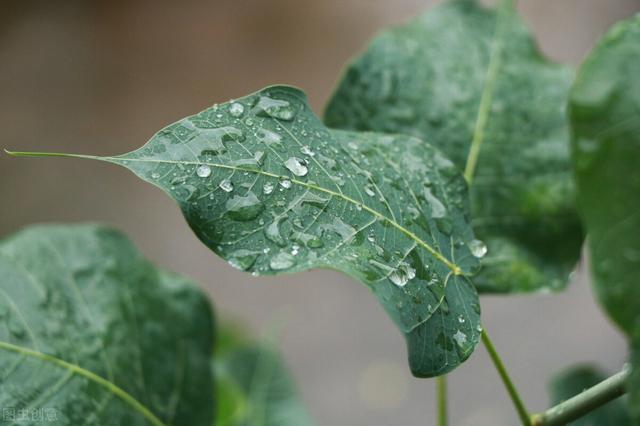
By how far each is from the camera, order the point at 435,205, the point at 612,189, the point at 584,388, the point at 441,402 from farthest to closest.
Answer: the point at 584,388 < the point at 441,402 < the point at 435,205 < the point at 612,189

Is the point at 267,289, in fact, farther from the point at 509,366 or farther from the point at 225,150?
the point at 225,150

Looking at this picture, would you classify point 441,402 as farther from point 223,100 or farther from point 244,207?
point 223,100

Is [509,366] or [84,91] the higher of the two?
[84,91]

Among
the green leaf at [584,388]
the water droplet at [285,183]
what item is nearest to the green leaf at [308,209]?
the water droplet at [285,183]

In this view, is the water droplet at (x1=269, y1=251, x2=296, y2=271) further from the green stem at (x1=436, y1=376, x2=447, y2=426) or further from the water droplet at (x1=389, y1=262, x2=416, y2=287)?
the green stem at (x1=436, y1=376, x2=447, y2=426)

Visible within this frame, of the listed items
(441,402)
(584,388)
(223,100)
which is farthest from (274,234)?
(223,100)

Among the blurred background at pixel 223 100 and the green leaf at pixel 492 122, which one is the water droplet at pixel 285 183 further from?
the blurred background at pixel 223 100

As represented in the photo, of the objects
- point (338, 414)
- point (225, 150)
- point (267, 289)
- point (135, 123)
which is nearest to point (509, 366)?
point (338, 414)
